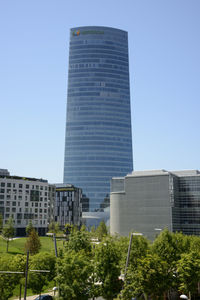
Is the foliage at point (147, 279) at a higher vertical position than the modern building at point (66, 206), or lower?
lower

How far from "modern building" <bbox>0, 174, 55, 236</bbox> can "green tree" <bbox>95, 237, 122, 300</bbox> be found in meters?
97.6

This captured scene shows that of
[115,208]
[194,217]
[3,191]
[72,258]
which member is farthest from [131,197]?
[72,258]

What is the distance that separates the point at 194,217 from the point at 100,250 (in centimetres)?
9225

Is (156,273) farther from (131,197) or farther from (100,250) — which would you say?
(131,197)

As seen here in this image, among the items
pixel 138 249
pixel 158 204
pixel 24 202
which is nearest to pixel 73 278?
pixel 138 249

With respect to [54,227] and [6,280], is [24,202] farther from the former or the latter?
[6,280]

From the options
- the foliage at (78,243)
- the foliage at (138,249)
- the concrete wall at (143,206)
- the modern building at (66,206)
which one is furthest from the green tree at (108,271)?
the modern building at (66,206)

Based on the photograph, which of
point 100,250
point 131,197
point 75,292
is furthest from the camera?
point 131,197

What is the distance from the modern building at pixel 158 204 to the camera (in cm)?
12538

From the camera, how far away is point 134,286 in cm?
3538

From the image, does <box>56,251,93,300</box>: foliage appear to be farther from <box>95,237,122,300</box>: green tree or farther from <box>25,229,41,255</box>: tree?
<box>25,229,41,255</box>: tree

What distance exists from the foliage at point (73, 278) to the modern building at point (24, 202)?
4027 inches

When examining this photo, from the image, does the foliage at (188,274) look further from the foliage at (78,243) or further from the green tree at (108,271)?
the foliage at (78,243)

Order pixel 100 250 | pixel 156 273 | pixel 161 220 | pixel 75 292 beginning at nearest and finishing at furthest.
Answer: pixel 75 292
pixel 156 273
pixel 100 250
pixel 161 220
